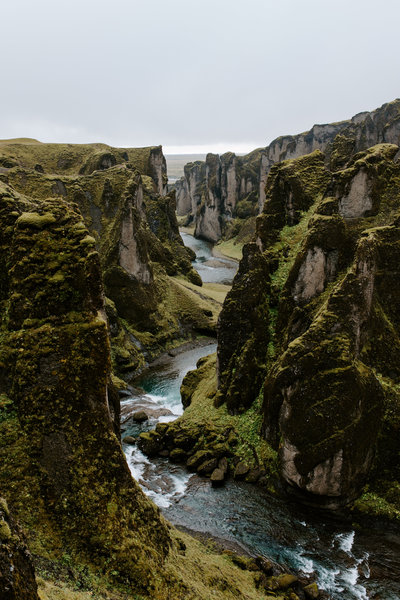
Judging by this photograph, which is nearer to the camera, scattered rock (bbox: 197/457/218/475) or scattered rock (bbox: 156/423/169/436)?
scattered rock (bbox: 197/457/218/475)

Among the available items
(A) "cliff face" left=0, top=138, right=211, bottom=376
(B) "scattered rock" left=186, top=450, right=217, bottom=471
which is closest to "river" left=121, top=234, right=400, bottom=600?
(B) "scattered rock" left=186, top=450, right=217, bottom=471

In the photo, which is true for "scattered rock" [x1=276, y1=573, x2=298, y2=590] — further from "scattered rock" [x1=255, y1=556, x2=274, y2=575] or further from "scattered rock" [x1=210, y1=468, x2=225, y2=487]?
"scattered rock" [x1=210, y1=468, x2=225, y2=487]

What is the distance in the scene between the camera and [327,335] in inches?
893

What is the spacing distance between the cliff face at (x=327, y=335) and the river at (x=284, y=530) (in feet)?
5.46

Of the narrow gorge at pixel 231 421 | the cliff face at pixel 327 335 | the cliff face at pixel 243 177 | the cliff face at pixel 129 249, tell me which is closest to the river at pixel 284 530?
the narrow gorge at pixel 231 421

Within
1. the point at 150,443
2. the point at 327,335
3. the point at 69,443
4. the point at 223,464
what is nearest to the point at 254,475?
the point at 223,464

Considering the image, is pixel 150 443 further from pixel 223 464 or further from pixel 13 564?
pixel 13 564

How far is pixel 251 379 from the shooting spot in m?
28.9

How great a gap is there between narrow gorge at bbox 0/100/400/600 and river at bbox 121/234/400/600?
0.31 feet

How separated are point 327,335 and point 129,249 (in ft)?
119

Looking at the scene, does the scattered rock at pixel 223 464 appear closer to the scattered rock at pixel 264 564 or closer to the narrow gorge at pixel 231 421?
the narrow gorge at pixel 231 421

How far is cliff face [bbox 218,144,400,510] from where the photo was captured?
21.6 meters

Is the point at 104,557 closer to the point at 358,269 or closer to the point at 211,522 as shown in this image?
the point at 211,522

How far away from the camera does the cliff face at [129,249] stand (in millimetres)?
52469
